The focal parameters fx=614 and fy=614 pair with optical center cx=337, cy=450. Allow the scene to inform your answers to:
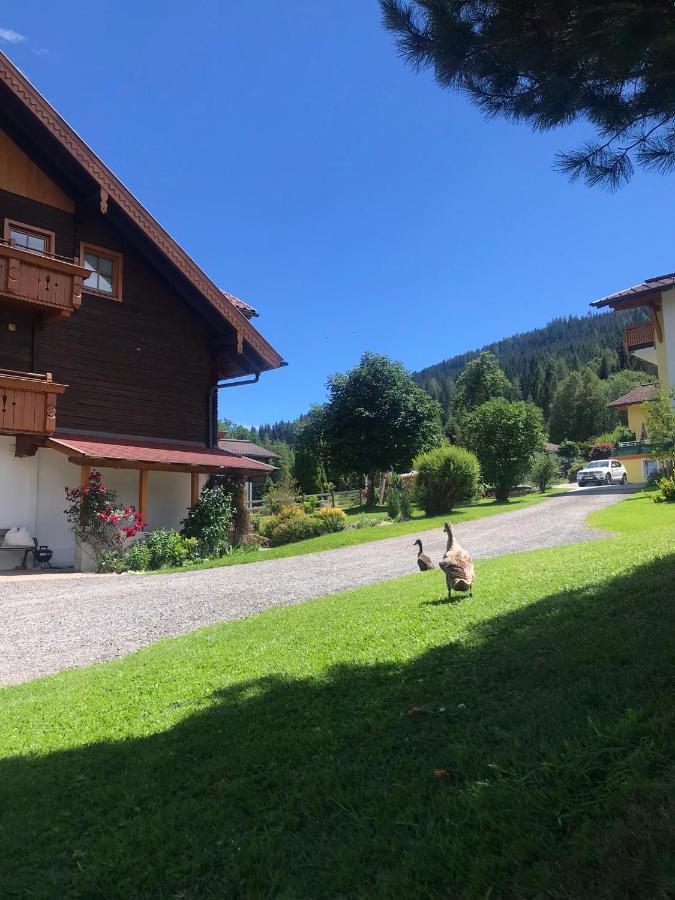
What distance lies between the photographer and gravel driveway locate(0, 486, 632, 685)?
739 cm

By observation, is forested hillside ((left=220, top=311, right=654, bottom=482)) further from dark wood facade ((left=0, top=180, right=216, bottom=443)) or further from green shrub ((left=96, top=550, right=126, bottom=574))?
green shrub ((left=96, top=550, right=126, bottom=574))

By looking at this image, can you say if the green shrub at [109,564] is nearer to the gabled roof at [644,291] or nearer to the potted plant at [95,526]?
the potted plant at [95,526]

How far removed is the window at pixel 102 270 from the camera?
1611 centimetres

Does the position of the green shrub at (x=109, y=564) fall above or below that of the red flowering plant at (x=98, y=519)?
below

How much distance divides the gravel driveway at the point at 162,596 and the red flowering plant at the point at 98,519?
1.17m

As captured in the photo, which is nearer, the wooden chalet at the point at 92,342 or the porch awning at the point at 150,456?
the porch awning at the point at 150,456

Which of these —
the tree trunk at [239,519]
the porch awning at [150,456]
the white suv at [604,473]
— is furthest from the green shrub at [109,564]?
the white suv at [604,473]

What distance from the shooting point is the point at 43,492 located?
14.7 metres

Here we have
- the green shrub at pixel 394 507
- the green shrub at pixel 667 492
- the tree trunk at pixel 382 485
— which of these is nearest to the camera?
the green shrub at pixel 667 492

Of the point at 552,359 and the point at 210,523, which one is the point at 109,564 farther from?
the point at 552,359

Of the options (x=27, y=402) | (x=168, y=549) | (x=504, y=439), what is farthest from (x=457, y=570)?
(x=504, y=439)

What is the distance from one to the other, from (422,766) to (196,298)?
16684mm

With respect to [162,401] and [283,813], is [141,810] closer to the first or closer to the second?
[283,813]

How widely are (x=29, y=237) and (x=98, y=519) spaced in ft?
24.0
